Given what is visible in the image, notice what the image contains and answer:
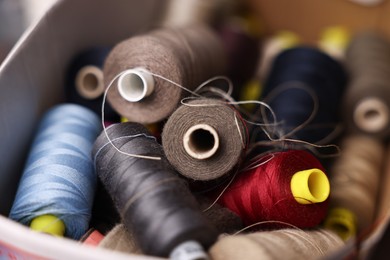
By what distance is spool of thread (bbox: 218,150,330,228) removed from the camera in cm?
84

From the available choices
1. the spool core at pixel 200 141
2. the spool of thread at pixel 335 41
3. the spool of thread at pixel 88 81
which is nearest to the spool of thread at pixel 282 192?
the spool core at pixel 200 141

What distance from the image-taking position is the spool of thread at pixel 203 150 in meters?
0.83

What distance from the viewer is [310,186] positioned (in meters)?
0.85

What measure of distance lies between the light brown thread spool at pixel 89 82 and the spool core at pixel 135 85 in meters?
0.17

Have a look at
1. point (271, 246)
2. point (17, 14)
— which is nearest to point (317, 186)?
point (271, 246)

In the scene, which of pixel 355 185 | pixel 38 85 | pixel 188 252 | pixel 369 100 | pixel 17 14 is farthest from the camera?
pixel 17 14

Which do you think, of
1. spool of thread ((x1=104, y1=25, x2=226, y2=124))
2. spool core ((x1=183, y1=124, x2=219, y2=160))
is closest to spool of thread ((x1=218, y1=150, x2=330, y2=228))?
spool core ((x1=183, y1=124, x2=219, y2=160))

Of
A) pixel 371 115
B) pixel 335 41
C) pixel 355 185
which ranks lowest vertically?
pixel 355 185

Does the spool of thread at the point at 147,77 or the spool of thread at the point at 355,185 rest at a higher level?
the spool of thread at the point at 147,77

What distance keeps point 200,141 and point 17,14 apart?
3.00 feet

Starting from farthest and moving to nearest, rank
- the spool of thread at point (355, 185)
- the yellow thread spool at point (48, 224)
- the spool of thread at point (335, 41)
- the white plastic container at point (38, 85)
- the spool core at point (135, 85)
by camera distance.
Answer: the spool of thread at point (335, 41)
the spool of thread at point (355, 185)
the spool core at point (135, 85)
the yellow thread spool at point (48, 224)
the white plastic container at point (38, 85)

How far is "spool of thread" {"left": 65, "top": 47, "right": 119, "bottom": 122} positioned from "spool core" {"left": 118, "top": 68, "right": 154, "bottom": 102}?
14cm

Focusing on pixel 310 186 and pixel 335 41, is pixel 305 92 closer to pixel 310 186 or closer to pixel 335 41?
pixel 310 186

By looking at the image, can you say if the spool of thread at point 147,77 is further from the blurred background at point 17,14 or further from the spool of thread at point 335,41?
the spool of thread at point 335,41
